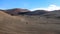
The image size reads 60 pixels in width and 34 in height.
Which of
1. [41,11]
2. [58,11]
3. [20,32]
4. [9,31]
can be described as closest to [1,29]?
[9,31]

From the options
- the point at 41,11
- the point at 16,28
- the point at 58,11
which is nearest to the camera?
the point at 16,28

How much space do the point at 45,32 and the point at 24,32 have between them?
47.3 inches

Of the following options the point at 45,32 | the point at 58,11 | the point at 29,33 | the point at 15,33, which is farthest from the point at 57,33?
A: the point at 58,11

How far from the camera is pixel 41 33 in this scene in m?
8.65

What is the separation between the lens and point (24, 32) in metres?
8.66

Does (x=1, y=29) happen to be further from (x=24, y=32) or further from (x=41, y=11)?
(x=41, y=11)

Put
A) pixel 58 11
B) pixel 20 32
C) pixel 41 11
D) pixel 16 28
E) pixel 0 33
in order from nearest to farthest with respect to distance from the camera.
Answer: pixel 0 33, pixel 20 32, pixel 16 28, pixel 58 11, pixel 41 11

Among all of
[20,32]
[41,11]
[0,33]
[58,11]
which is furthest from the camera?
[41,11]

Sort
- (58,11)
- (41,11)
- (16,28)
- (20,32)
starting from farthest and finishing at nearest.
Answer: (41,11) → (58,11) → (16,28) → (20,32)

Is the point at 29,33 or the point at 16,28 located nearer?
the point at 29,33

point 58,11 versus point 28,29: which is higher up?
point 58,11

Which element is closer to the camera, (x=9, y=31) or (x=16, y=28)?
(x=9, y=31)

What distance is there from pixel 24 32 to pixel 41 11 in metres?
14.7

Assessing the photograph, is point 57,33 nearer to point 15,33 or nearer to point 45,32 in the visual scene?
point 45,32
